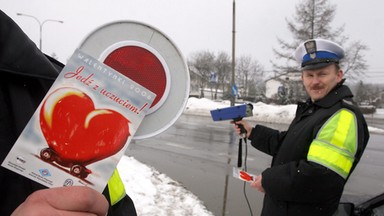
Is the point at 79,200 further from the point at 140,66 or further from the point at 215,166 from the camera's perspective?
the point at 215,166

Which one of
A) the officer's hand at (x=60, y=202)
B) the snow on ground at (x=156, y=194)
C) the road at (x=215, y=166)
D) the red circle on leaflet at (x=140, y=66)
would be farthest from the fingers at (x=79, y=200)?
the snow on ground at (x=156, y=194)

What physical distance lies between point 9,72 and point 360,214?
2205 mm

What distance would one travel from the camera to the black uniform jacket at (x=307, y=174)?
1671 mm

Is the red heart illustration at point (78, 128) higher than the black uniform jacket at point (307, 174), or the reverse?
the red heart illustration at point (78, 128)

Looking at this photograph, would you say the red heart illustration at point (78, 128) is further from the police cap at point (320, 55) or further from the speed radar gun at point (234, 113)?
the speed radar gun at point (234, 113)

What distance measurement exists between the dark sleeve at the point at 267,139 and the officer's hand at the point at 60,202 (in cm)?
192

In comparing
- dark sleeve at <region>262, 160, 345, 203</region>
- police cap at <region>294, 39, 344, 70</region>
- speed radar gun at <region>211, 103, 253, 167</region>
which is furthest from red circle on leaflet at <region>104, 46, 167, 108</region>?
speed radar gun at <region>211, 103, 253, 167</region>

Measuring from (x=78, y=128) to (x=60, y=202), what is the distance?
0.17m

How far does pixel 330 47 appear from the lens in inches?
77.7

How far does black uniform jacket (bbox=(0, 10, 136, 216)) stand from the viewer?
2.69ft

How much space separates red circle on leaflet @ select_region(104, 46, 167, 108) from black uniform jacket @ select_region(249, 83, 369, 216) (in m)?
1.08

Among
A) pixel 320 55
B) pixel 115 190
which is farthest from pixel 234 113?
pixel 115 190

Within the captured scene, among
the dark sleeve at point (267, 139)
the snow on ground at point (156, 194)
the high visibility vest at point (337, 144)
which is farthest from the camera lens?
the snow on ground at point (156, 194)

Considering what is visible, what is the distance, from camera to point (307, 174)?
1.65 metres
